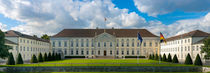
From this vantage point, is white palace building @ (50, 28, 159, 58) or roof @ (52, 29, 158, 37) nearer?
white palace building @ (50, 28, 159, 58)

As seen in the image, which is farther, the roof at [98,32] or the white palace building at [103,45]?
the roof at [98,32]

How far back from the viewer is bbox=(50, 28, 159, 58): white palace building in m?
71.8

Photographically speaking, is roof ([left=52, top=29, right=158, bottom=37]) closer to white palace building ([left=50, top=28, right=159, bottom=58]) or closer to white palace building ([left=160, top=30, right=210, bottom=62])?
white palace building ([left=50, top=28, right=159, bottom=58])

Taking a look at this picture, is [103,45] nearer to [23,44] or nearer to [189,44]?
[23,44]

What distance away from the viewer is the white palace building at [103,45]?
71750mm

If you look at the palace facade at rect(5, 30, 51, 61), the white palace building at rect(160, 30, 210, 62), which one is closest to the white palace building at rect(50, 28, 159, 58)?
the palace facade at rect(5, 30, 51, 61)

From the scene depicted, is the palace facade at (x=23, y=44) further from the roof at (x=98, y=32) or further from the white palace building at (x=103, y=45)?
the roof at (x=98, y=32)

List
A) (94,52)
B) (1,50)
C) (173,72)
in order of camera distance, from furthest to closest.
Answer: (94,52), (1,50), (173,72)

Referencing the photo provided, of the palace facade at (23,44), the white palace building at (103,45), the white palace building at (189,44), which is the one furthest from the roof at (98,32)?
the white palace building at (189,44)

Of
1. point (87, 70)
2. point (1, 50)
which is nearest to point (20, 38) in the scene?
point (1, 50)

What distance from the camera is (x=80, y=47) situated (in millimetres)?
72375

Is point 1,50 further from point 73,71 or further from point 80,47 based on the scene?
point 80,47

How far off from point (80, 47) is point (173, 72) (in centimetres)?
4850

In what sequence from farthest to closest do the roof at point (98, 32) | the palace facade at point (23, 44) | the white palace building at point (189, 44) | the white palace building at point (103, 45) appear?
the roof at point (98, 32) → the white palace building at point (103, 45) → the palace facade at point (23, 44) → the white palace building at point (189, 44)
